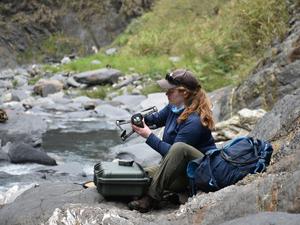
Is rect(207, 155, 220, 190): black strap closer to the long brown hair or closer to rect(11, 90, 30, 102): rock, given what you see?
the long brown hair

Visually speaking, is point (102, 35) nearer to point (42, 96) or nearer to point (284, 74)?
point (42, 96)

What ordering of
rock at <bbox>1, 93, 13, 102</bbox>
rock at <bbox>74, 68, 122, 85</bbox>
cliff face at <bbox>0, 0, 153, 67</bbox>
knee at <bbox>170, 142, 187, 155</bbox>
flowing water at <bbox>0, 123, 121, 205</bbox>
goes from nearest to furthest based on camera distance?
knee at <bbox>170, 142, 187, 155</bbox> < flowing water at <bbox>0, 123, 121, 205</bbox> < rock at <bbox>1, 93, 13, 102</bbox> < rock at <bbox>74, 68, 122, 85</bbox> < cliff face at <bbox>0, 0, 153, 67</bbox>

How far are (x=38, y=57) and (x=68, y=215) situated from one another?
32541 millimetres

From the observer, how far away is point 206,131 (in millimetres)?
5074

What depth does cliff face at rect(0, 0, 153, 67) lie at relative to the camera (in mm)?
36562

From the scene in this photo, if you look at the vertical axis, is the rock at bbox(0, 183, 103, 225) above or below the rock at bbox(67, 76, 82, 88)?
above

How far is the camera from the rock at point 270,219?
3.35 meters

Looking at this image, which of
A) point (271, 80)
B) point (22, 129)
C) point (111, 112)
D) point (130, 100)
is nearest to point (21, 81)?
point (130, 100)

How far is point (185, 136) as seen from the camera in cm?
499

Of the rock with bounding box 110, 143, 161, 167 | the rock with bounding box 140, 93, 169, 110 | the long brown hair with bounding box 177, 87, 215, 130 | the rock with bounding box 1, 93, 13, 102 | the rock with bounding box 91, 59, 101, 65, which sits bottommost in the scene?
the rock with bounding box 91, 59, 101, 65

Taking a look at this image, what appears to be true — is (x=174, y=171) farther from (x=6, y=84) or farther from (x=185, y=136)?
(x=6, y=84)

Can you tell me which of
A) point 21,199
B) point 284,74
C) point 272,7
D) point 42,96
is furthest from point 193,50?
point 21,199

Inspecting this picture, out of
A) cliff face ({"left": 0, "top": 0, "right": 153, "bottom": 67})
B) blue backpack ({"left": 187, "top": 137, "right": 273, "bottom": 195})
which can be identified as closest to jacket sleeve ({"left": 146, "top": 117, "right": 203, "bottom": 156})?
blue backpack ({"left": 187, "top": 137, "right": 273, "bottom": 195})

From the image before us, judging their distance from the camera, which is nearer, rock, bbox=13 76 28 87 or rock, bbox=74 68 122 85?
rock, bbox=74 68 122 85
